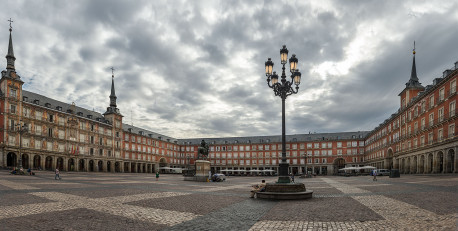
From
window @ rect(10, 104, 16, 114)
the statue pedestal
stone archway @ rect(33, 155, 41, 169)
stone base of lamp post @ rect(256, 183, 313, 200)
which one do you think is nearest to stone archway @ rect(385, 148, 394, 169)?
the statue pedestal

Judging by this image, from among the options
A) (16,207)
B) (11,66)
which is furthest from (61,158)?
(16,207)

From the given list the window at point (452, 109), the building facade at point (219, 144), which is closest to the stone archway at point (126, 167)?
the building facade at point (219, 144)

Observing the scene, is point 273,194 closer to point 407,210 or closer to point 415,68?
point 407,210

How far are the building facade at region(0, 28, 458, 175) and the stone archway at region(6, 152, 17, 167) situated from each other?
0.16 metres

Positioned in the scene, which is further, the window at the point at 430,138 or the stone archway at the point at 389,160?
the stone archway at the point at 389,160

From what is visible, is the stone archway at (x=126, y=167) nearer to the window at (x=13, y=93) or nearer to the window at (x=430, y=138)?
the window at (x=13, y=93)

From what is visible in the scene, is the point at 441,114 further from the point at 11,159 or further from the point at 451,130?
the point at 11,159

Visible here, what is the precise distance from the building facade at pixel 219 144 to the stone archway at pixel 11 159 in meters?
0.16

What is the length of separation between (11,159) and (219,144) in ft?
206

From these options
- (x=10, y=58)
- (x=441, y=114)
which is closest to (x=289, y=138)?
(x=441, y=114)

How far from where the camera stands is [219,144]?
9925 cm

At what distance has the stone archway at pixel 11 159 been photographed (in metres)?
46.4

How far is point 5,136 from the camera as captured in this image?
44562 millimetres

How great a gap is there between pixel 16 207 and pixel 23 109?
161 ft
